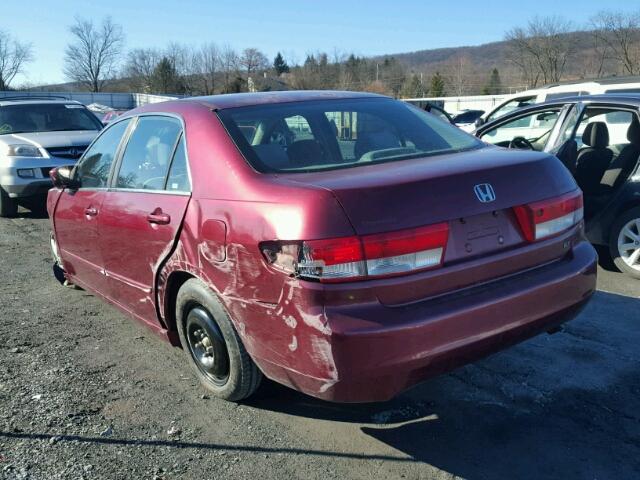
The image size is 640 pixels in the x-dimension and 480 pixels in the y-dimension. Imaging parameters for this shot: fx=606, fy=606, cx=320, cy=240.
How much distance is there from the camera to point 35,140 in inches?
368

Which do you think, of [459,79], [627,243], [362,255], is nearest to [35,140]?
[627,243]

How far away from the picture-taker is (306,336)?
8.25 ft

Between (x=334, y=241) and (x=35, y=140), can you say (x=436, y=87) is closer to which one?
(x=35, y=140)

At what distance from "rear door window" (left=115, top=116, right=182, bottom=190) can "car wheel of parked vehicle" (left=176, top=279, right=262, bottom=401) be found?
29.2 inches

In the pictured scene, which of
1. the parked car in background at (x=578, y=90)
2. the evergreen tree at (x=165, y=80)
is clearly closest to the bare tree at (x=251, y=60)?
the evergreen tree at (x=165, y=80)

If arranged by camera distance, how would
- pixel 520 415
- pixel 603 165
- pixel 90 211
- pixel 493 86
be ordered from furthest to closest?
1. pixel 493 86
2. pixel 603 165
3. pixel 90 211
4. pixel 520 415

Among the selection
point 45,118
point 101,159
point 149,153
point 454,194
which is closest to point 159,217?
point 149,153

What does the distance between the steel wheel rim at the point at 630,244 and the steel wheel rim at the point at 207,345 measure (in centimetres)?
401

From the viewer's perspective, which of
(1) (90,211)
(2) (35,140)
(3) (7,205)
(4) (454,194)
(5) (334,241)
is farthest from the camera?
(3) (7,205)

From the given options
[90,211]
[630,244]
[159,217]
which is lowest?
[630,244]

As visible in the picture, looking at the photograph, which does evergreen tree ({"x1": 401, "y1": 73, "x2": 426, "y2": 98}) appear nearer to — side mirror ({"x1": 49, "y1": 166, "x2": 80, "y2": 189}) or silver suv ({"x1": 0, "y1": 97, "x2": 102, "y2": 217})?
silver suv ({"x1": 0, "y1": 97, "x2": 102, "y2": 217})

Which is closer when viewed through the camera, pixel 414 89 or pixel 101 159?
pixel 101 159

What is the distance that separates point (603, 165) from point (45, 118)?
28.6ft

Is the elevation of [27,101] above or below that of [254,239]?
above
